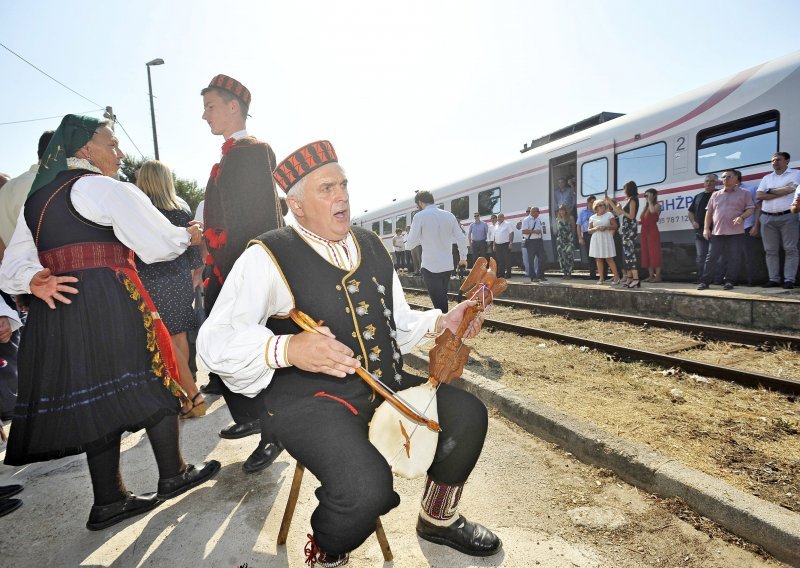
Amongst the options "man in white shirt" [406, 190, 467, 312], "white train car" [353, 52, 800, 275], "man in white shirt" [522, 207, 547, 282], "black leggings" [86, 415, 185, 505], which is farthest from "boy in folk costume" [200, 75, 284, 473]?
"man in white shirt" [522, 207, 547, 282]

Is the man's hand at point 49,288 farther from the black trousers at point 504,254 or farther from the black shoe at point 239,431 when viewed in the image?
the black trousers at point 504,254

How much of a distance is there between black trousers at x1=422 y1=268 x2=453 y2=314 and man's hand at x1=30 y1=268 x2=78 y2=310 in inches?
196

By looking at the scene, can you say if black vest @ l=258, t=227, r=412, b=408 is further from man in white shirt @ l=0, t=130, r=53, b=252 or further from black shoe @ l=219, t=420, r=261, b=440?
man in white shirt @ l=0, t=130, r=53, b=252

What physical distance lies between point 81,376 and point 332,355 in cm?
154

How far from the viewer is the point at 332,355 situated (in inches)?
66.8

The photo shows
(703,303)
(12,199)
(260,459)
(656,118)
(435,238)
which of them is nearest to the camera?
(260,459)

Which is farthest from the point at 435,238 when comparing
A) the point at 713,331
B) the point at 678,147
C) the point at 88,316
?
the point at 678,147

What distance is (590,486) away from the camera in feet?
8.74

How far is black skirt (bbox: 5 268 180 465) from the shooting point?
2.23 meters

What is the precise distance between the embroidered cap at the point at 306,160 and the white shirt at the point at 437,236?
4.55m

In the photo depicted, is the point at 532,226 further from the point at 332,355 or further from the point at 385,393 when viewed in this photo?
the point at 332,355

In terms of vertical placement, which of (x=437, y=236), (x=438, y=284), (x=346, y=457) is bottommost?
(x=346, y=457)

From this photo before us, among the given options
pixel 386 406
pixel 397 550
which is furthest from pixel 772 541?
pixel 386 406

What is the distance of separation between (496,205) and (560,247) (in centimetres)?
368
